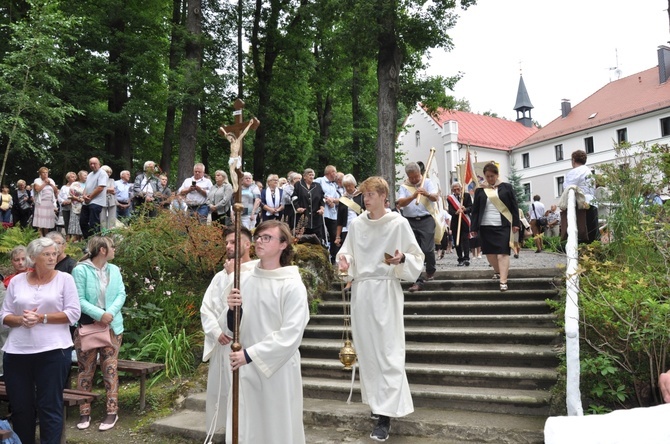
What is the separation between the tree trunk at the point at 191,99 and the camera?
48.4 feet

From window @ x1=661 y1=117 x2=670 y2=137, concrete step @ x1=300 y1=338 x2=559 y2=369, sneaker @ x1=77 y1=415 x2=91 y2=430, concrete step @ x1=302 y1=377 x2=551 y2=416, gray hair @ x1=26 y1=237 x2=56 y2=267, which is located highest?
window @ x1=661 y1=117 x2=670 y2=137

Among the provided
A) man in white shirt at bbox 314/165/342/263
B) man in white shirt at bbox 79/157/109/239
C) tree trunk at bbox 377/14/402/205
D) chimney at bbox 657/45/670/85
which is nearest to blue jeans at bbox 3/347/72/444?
man in white shirt at bbox 314/165/342/263

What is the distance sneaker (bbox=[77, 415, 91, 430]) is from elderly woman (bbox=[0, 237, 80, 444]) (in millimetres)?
939

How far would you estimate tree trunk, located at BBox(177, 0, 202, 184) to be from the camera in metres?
14.7

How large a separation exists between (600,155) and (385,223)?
140 feet

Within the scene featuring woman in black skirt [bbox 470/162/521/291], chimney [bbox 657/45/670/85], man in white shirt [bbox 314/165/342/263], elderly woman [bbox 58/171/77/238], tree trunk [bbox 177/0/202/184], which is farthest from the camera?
chimney [bbox 657/45/670/85]

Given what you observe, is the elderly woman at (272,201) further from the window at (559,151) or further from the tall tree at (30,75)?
the window at (559,151)

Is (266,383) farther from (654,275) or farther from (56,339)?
(654,275)

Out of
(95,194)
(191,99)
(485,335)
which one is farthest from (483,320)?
(191,99)

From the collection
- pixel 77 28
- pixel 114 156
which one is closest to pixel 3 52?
pixel 77 28

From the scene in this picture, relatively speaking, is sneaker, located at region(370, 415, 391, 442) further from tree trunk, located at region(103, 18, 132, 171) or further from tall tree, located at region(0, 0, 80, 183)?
tree trunk, located at region(103, 18, 132, 171)

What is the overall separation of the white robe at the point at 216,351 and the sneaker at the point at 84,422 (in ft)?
5.67

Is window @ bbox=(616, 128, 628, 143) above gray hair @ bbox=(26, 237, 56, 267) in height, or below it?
above

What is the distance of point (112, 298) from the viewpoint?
582cm
